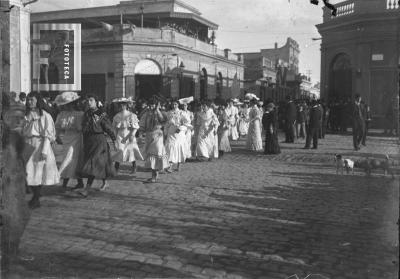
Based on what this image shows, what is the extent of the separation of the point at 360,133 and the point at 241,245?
11.0 m

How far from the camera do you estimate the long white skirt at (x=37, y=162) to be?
684 centimetres

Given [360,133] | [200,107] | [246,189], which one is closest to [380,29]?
[360,133]

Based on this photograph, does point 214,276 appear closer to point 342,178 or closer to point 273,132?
point 342,178

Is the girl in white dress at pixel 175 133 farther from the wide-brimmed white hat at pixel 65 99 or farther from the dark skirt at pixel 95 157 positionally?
the wide-brimmed white hat at pixel 65 99

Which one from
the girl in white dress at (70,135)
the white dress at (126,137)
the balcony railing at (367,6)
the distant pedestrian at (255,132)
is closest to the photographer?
the girl in white dress at (70,135)

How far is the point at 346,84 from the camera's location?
24.5 m

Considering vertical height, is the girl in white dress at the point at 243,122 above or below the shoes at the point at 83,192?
above

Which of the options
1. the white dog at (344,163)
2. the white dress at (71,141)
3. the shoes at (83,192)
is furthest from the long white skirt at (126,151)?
the white dog at (344,163)

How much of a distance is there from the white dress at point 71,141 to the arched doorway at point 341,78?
18.1m

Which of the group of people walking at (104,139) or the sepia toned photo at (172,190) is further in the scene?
the group of people walking at (104,139)

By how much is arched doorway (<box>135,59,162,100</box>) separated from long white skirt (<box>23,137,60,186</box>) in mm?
22784

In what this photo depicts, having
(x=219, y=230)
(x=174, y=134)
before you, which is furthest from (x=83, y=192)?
(x=174, y=134)

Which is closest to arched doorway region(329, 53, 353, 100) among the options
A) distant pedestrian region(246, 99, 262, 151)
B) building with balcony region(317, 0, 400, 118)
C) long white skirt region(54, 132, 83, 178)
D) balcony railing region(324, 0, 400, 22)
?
building with balcony region(317, 0, 400, 118)

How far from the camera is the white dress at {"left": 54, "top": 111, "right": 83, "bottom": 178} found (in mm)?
7930
